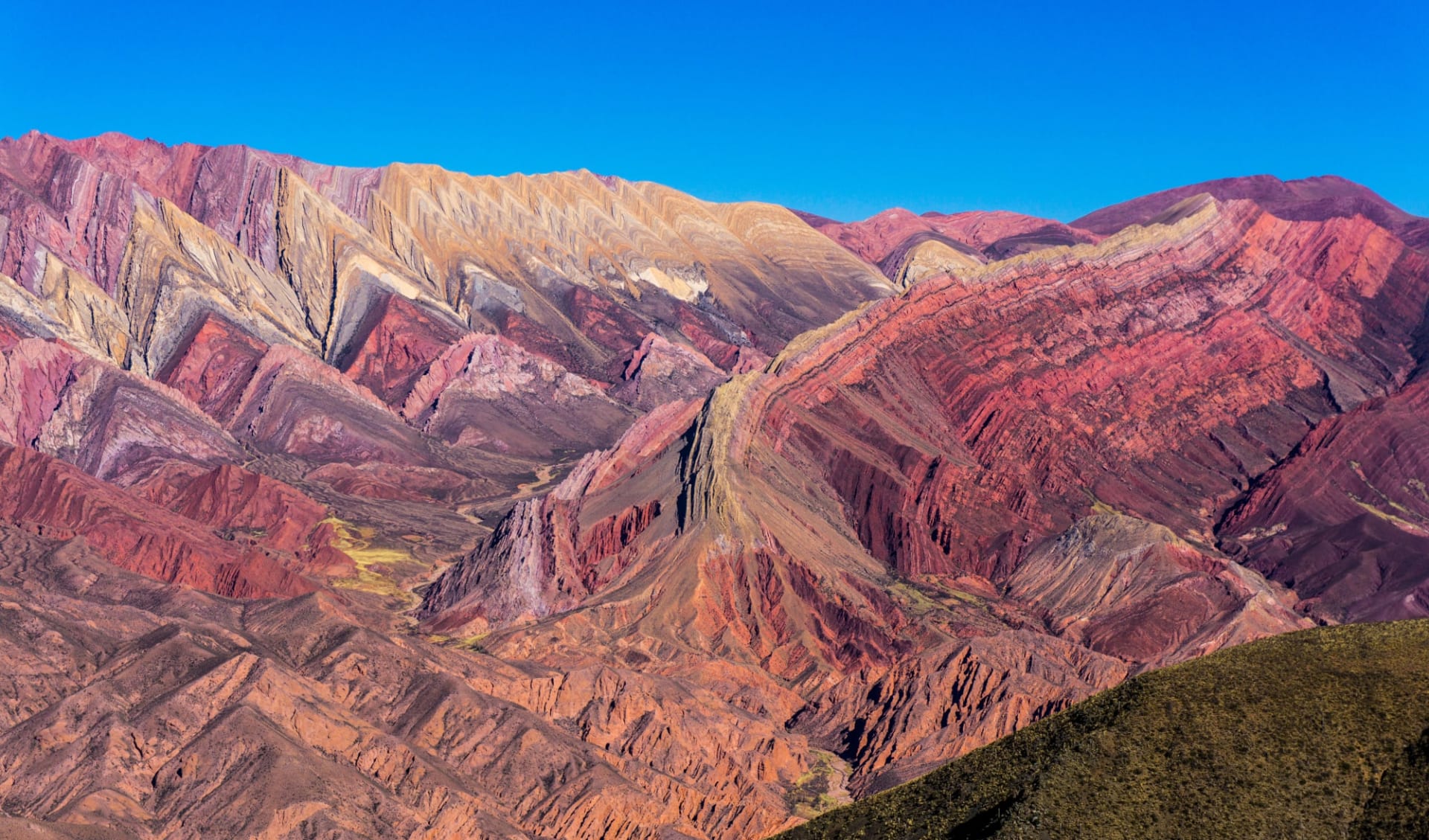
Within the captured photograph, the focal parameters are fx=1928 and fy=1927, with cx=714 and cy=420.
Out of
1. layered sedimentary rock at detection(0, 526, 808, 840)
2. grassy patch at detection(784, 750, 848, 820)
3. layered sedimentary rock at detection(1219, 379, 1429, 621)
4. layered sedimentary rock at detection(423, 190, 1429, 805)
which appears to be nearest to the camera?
layered sedimentary rock at detection(0, 526, 808, 840)

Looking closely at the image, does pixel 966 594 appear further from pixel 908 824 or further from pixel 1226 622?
pixel 908 824

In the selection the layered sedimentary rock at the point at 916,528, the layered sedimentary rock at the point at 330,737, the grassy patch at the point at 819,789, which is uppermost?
the layered sedimentary rock at the point at 916,528

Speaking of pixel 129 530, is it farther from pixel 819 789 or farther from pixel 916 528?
pixel 819 789

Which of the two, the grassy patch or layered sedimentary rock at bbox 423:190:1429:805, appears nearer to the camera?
the grassy patch

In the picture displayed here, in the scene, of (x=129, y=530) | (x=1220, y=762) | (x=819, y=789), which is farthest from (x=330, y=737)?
(x=129, y=530)

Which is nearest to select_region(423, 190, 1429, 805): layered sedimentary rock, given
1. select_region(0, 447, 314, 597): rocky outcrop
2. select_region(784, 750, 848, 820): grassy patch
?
select_region(784, 750, 848, 820): grassy patch

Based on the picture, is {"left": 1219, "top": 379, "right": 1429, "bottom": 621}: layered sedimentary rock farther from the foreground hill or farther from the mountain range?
the foreground hill

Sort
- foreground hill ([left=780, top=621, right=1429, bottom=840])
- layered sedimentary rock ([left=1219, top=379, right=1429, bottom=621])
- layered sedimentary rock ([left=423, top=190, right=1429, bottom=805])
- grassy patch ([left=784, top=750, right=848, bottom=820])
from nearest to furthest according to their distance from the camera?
1. foreground hill ([left=780, top=621, right=1429, bottom=840])
2. grassy patch ([left=784, top=750, right=848, bottom=820])
3. layered sedimentary rock ([left=423, top=190, right=1429, bottom=805])
4. layered sedimentary rock ([left=1219, top=379, right=1429, bottom=621])

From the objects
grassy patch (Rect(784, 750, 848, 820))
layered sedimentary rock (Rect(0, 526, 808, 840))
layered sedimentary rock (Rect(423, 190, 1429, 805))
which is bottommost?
grassy patch (Rect(784, 750, 848, 820))

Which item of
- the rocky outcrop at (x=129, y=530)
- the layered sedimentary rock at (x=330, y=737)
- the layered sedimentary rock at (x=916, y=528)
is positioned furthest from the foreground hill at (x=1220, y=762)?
the rocky outcrop at (x=129, y=530)

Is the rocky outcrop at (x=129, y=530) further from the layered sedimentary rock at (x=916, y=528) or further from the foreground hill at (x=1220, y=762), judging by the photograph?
the foreground hill at (x=1220, y=762)
